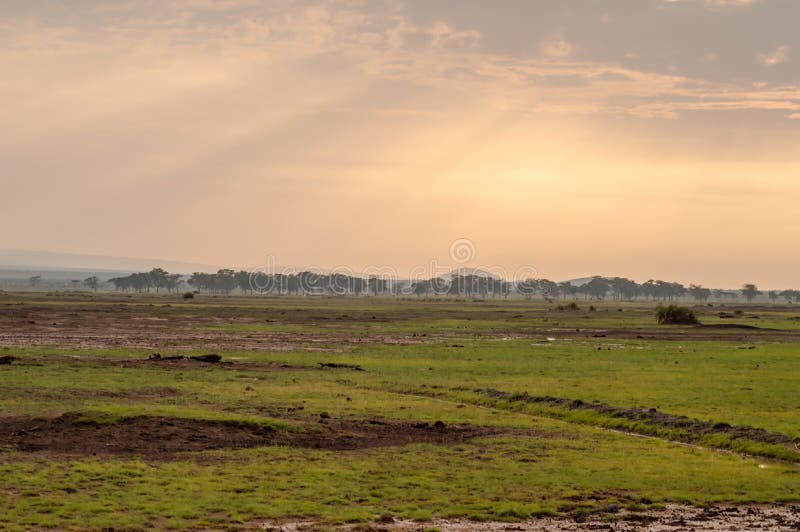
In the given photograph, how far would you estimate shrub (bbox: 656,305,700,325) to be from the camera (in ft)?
367

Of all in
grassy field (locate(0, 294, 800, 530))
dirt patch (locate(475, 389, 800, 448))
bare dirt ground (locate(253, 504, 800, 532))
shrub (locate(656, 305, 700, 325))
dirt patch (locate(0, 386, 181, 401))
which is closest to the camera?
bare dirt ground (locate(253, 504, 800, 532))

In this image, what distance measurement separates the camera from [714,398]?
37062 mm

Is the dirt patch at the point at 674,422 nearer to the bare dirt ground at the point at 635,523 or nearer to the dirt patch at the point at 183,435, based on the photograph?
the dirt patch at the point at 183,435

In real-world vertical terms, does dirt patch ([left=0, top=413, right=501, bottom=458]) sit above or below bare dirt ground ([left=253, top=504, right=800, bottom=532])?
above

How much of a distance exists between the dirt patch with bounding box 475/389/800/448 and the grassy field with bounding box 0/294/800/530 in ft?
0.31

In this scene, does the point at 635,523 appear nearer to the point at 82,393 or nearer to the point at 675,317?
the point at 82,393

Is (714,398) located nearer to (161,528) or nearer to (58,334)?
(161,528)

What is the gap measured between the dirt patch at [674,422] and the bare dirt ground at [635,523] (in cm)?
869

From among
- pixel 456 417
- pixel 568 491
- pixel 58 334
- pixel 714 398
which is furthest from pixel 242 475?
pixel 58 334

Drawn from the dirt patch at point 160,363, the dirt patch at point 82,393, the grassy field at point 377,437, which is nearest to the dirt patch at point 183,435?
the grassy field at point 377,437

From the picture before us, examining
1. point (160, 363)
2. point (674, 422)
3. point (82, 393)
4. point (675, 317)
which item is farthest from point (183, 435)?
point (675, 317)

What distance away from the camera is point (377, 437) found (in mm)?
27078

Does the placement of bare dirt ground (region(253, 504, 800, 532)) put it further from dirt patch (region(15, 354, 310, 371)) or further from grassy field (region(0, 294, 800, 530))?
dirt patch (region(15, 354, 310, 371))

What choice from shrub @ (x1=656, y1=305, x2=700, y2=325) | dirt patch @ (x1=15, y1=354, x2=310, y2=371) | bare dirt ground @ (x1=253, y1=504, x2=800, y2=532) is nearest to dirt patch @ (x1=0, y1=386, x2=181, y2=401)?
dirt patch @ (x1=15, y1=354, x2=310, y2=371)
